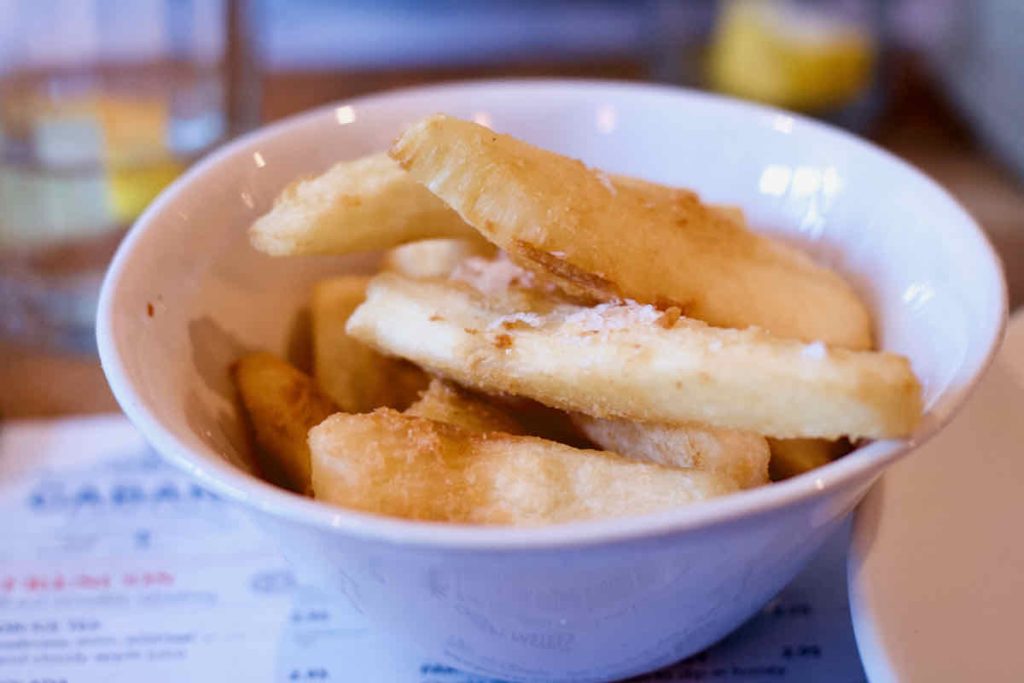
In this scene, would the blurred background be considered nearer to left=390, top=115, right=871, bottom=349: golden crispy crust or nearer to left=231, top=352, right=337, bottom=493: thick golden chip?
left=231, top=352, right=337, bottom=493: thick golden chip

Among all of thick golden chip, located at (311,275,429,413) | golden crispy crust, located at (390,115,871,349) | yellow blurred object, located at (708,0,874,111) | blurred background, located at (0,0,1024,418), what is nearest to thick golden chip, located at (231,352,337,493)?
thick golden chip, located at (311,275,429,413)

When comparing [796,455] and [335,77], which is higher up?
[796,455]

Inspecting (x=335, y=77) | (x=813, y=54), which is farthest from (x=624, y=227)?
→ (x=335, y=77)

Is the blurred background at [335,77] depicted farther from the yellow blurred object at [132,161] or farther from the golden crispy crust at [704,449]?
the golden crispy crust at [704,449]

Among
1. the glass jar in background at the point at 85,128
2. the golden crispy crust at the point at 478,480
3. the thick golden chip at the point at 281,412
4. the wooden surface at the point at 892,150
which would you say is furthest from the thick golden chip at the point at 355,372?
the glass jar in background at the point at 85,128

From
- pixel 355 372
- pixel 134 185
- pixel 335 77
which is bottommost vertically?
pixel 335 77

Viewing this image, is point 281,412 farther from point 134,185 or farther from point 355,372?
point 134,185

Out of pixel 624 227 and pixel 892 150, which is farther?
pixel 892 150
